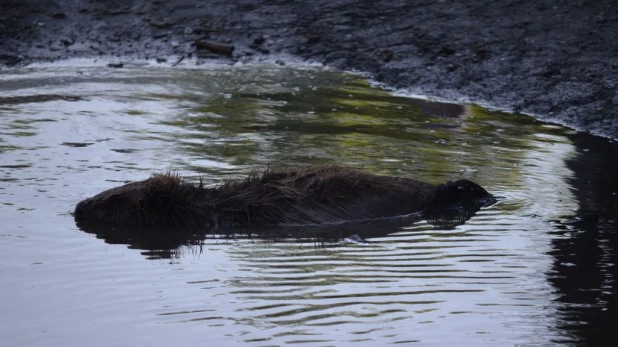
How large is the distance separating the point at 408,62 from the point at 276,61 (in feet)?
5.75

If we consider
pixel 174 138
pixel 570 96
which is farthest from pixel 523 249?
pixel 570 96

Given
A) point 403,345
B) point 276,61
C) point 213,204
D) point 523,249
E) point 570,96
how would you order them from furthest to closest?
point 276,61 < point 570,96 < point 213,204 < point 523,249 < point 403,345

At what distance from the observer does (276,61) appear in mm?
13117

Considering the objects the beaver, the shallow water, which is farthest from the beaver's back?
the shallow water

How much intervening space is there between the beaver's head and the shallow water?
0.21 meters

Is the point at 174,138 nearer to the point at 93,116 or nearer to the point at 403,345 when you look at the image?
the point at 93,116

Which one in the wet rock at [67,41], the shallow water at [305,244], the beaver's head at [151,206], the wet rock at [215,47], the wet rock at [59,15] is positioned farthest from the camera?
the wet rock at [59,15]

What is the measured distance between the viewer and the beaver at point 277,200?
21.6ft

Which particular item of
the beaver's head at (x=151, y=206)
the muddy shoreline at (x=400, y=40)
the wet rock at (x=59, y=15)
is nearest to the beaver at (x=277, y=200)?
the beaver's head at (x=151, y=206)

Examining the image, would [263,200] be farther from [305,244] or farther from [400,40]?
[400,40]

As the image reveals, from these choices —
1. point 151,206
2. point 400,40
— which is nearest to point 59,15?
point 400,40

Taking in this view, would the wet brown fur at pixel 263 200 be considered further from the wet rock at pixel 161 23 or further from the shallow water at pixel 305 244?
the wet rock at pixel 161 23

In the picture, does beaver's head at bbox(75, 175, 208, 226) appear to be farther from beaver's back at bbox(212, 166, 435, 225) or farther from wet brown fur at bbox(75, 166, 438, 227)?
beaver's back at bbox(212, 166, 435, 225)

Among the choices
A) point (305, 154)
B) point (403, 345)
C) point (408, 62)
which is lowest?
point (403, 345)
